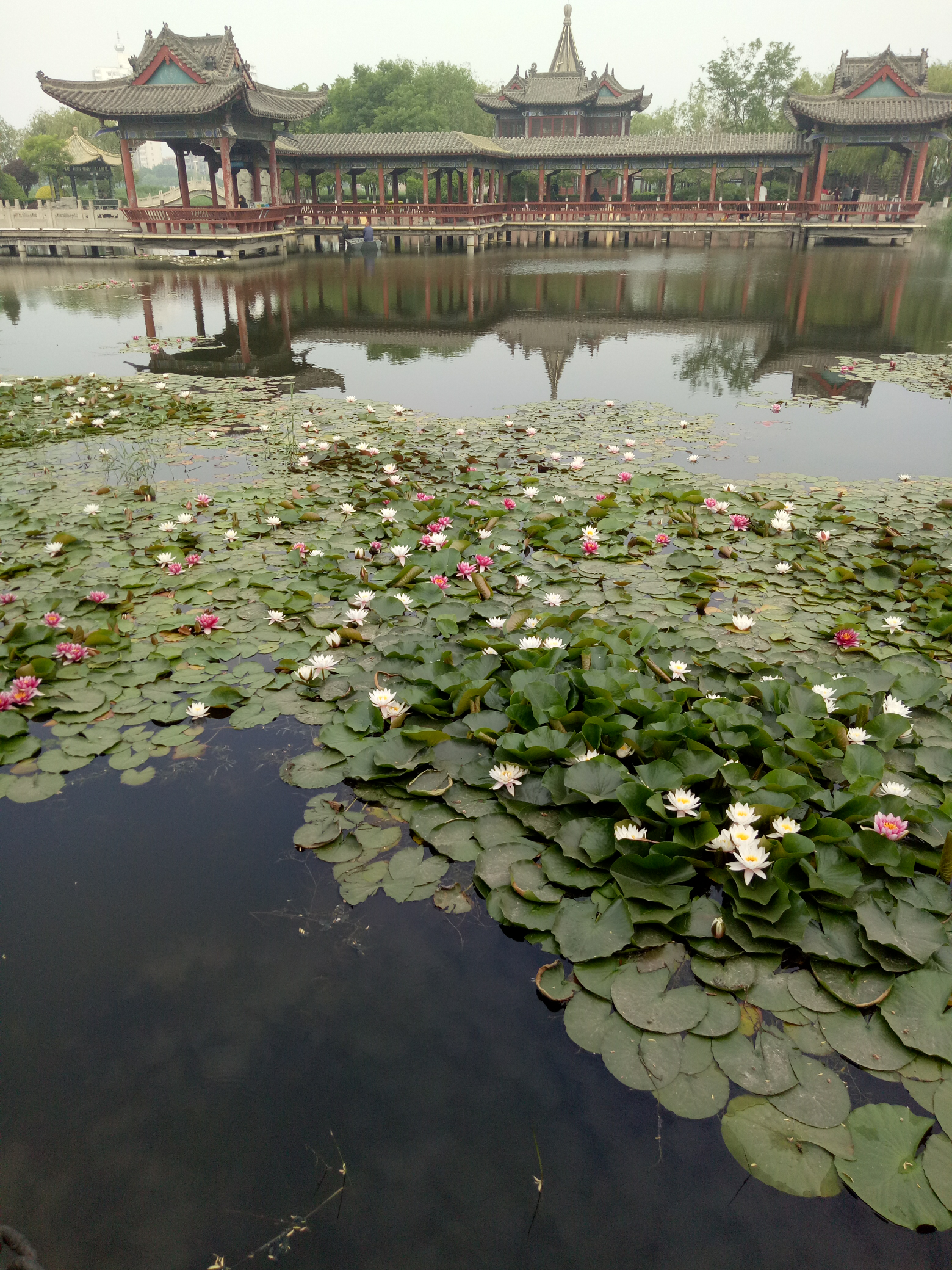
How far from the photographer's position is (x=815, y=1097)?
1.62 metres

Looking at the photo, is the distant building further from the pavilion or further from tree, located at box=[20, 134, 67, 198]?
tree, located at box=[20, 134, 67, 198]

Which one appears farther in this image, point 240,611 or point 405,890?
point 240,611

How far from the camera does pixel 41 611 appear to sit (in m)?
3.40

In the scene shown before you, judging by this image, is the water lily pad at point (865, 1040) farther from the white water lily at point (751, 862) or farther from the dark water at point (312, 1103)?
the white water lily at point (751, 862)

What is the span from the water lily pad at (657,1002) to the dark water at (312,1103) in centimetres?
15

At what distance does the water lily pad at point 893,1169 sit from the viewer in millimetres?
1416

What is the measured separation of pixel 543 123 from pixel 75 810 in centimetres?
4574

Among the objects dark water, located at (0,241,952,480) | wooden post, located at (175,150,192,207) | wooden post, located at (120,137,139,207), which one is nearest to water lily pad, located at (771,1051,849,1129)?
dark water, located at (0,241,952,480)

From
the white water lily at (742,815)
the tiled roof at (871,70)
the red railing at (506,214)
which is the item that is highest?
the tiled roof at (871,70)

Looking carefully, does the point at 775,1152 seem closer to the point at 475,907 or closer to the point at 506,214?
the point at 475,907

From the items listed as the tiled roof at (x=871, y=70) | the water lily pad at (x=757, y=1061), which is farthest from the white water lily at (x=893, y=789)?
the tiled roof at (x=871, y=70)

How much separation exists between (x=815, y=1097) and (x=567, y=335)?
11252mm

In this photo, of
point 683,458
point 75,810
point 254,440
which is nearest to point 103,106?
point 254,440

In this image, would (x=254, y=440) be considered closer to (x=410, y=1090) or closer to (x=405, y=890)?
(x=405, y=890)
